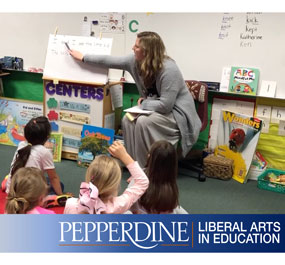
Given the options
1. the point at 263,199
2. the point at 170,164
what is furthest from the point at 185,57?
the point at 170,164

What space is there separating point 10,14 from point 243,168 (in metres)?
2.93

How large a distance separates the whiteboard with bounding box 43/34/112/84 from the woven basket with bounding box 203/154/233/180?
3.88 feet

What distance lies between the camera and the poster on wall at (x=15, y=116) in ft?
13.1

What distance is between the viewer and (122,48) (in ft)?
12.2

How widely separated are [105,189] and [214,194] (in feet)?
5.20

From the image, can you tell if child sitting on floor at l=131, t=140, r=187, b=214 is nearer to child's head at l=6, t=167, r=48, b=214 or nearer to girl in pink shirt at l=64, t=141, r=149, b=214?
girl in pink shirt at l=64, t=141, r=149, b=214

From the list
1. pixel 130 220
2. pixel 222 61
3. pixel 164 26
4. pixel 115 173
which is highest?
pixel 164 26

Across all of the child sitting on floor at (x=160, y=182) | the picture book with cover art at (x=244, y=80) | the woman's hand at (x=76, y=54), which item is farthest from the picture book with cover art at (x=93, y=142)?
the child sitting on floor at (x=160, y=182)

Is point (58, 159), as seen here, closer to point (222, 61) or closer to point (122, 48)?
point (122, 48)

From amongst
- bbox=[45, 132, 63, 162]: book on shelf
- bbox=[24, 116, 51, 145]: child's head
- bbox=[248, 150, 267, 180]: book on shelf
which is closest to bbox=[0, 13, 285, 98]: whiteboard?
bbox=[248, 150, 267, 180]: book on shelf

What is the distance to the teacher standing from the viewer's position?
309cm

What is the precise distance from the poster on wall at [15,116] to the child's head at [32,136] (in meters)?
1.59

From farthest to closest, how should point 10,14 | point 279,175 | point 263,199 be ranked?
point 10,14 → point 279,175 → point 263,199

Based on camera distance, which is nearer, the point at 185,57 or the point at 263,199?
the point at 263,199
